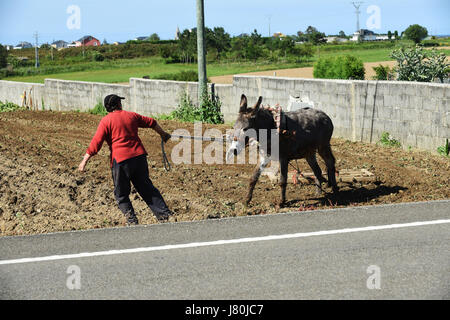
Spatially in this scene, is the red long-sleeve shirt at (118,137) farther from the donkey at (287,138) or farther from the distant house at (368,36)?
the distant house at (368,36)

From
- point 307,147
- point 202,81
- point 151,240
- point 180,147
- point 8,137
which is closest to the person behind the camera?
point 151,240

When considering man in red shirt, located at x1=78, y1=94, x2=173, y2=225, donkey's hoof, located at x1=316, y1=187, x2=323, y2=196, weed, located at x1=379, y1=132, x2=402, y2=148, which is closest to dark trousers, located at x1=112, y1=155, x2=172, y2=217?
man in red shirt, located at x1=78, y1=94, x2=173, y2=225

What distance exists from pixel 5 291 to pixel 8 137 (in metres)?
12.8

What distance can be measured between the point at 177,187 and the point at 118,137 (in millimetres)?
3407

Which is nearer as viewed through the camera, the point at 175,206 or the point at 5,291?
the point at 5,291

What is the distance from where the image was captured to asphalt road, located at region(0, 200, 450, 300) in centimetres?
615

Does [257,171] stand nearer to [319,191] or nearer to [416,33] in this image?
[319,191]

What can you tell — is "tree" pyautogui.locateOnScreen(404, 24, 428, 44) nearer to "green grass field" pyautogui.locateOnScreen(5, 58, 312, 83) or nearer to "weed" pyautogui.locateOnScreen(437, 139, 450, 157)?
"green grass field" pyautogui.locateOnScreen(5, 58, 312, 83)

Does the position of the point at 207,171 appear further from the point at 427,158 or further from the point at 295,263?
the point at 295,263

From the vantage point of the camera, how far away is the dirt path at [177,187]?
10.0 meters

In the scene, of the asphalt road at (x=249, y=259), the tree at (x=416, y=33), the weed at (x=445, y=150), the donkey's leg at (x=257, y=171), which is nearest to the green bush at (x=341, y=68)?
the weed at (x=445, y=150)

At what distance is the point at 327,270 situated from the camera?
665 cm

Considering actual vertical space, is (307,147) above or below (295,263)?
above

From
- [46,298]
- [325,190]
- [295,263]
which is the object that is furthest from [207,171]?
[46,298]
